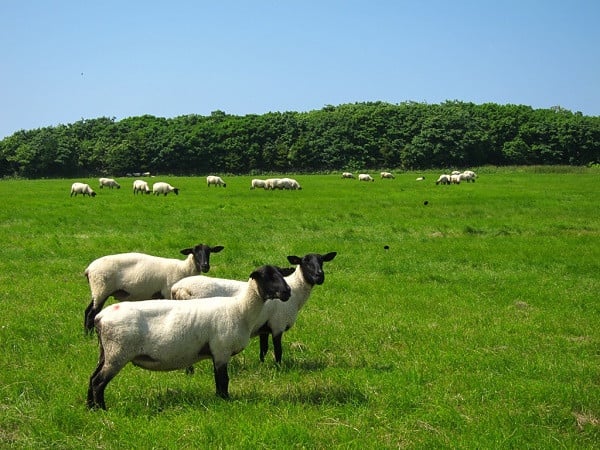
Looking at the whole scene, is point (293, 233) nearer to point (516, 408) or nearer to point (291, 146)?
point (516, 408)

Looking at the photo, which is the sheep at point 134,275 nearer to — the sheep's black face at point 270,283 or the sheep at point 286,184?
the sheep's black face at point 270,283

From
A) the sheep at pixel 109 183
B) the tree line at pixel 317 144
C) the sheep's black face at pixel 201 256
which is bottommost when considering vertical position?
the sheep at pixel 109 183

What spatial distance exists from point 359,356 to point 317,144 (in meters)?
117

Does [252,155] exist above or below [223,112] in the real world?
below

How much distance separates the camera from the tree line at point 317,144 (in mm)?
117400

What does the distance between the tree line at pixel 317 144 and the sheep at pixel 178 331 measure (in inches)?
4442

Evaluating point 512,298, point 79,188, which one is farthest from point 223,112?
point 512,298

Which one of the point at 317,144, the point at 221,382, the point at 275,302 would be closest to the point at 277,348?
the point at 275,302

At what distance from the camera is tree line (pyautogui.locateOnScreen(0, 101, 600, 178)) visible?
117 meters

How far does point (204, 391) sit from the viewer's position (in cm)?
830

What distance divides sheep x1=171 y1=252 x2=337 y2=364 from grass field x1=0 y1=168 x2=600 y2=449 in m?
0.48

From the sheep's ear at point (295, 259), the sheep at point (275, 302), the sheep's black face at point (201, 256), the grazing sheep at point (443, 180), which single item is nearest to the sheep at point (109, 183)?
the grazing sheep at point (443, 180)

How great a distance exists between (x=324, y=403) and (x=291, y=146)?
119 m

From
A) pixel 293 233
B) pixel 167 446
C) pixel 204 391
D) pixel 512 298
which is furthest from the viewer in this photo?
pixel 293 233
